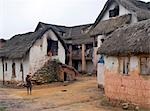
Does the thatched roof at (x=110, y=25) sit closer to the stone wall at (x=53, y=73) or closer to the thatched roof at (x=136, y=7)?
the thatched roof at (x=136, y=7)

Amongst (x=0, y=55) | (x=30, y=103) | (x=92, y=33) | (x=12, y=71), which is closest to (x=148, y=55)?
(x=30, y=103)

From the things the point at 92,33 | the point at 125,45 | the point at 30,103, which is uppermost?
the point at 92,33

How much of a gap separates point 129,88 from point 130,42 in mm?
2408

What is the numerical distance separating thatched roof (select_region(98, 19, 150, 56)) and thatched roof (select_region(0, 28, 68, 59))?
13.7 m

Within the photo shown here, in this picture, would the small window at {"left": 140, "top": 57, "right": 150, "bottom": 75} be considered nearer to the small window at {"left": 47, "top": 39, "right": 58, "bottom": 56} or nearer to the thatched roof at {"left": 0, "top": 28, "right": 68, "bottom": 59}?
the thatched roof at {"left": 0, "top": 28, "right": 68, "bottom": 59}

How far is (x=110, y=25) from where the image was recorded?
30.4 meters

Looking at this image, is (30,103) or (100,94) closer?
(30,103)

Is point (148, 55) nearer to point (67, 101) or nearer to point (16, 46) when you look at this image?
point (67, 101)

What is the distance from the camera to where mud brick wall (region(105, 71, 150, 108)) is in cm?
1531

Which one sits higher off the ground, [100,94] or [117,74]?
[117,74]

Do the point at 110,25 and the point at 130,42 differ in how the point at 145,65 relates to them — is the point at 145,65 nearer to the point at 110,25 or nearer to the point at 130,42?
the point at 130,42

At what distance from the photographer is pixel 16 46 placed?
34438 mm

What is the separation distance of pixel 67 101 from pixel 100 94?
296cm

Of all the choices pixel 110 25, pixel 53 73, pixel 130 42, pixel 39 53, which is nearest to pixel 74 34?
pixel 39 53
